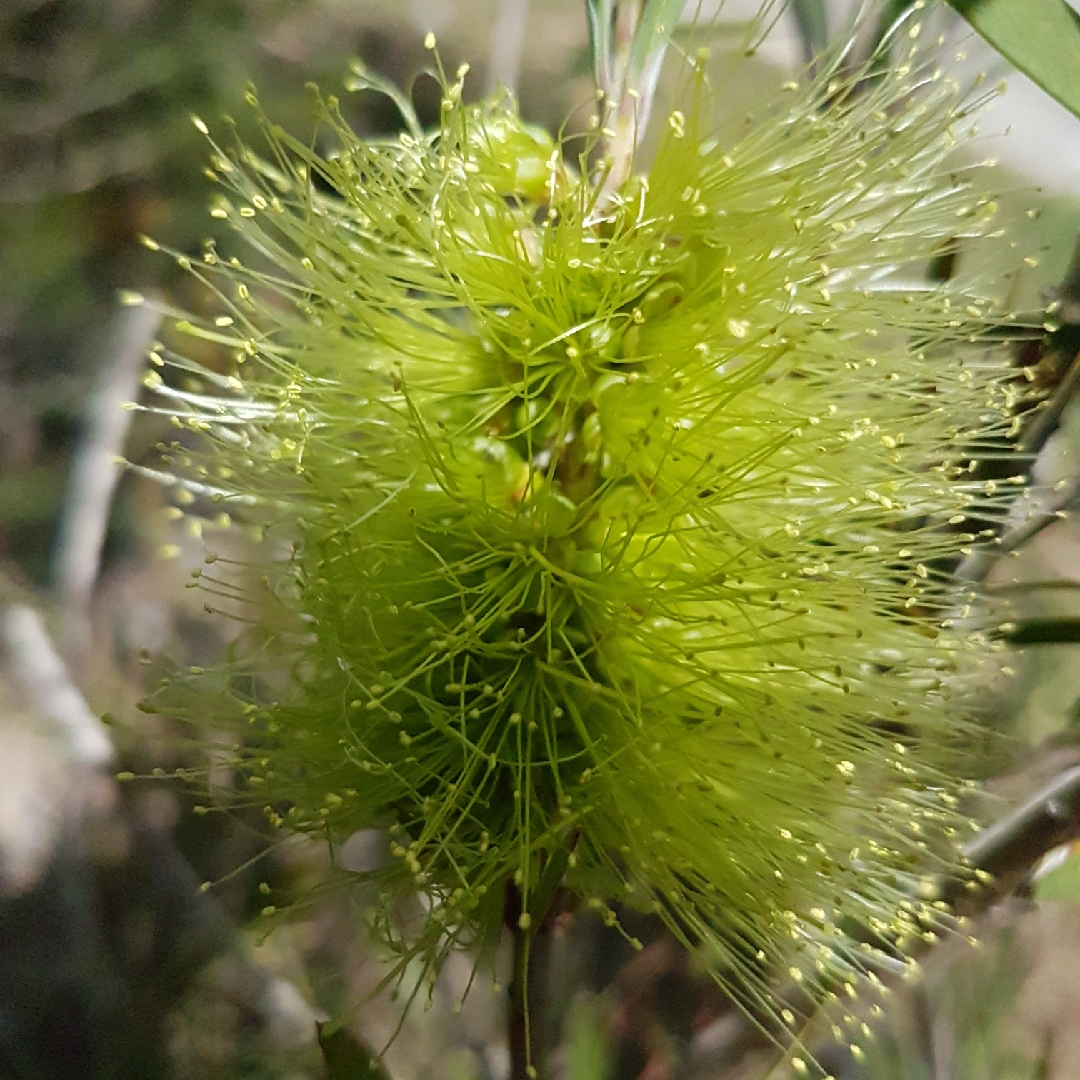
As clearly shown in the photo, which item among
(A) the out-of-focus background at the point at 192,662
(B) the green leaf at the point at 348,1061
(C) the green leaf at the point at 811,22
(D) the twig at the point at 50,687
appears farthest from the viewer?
(D) the twig at the point at 50,687

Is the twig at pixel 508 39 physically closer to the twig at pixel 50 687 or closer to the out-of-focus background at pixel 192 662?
the out-of-focus background at pixel 192 662

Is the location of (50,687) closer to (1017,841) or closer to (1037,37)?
(1017,841)

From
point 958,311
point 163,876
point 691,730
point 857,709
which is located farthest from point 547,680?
point 163,876

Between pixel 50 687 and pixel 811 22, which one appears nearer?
pixel 811 22

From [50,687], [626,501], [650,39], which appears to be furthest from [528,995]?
[50,687]

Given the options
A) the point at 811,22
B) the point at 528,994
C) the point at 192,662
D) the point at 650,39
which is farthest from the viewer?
the point at 192,662

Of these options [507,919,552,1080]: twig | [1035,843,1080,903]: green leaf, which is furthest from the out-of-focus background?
[507,919,552,1080]: twig

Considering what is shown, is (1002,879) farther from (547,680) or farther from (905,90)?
(905,90)

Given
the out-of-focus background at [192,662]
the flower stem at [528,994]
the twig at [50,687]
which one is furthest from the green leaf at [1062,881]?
the twig at [50,687]
